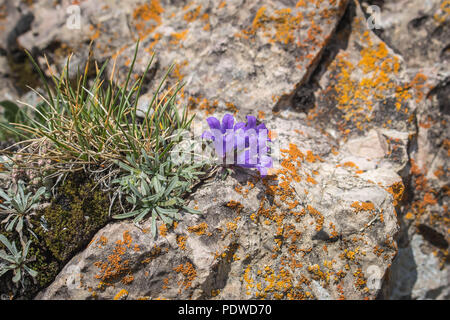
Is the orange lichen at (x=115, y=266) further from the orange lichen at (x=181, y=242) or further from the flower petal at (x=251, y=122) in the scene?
the flower petal at (x=251, y=122)

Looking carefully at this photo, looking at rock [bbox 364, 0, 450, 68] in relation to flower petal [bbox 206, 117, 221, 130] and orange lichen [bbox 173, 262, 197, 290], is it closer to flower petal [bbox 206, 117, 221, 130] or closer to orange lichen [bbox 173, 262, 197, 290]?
flower petal [bbox 206, 117, 221, 130]

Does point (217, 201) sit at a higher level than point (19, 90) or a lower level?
lower

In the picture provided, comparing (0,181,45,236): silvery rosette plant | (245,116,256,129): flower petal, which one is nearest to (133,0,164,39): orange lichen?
(245,116,256,129): flower petal

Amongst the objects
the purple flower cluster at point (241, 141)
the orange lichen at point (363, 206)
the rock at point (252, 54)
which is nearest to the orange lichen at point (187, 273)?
the purple flower cluster at point (241, 141)

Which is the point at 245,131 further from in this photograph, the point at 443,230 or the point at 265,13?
the point at 443,230

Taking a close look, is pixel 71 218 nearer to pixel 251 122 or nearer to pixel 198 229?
pixel 198 229

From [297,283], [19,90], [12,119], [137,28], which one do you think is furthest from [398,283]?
[19,90]
